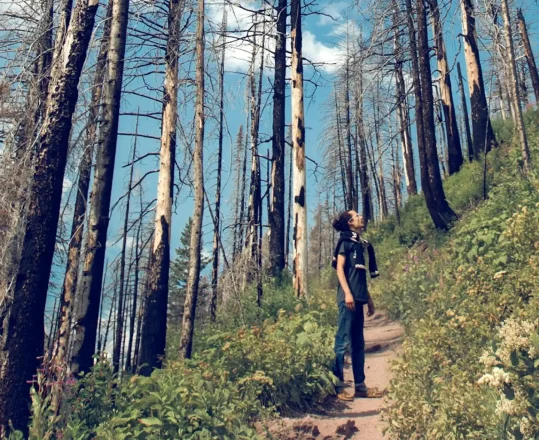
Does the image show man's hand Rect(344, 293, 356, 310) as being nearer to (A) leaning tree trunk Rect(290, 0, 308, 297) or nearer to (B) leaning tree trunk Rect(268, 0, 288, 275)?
→ (A) leaning tree trunk Rect(290, 0, 308, 297)

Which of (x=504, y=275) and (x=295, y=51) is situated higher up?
(x=295, y=51)

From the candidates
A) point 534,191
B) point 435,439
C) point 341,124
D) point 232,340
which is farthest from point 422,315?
point 341,124

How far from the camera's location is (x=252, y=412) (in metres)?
5.24

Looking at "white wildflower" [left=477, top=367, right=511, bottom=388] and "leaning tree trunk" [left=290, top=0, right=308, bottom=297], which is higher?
"leaning tree trunk" [left=290, top=0, right=308, bottom=297]

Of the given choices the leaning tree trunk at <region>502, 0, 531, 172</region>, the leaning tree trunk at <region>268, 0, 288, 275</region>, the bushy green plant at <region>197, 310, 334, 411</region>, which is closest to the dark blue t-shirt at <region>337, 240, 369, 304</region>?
the bushy green plant at <region>197, 310, 334, 411</region>

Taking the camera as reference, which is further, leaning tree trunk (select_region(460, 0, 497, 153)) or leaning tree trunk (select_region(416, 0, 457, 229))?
leaning tree trunk (select_region(460, 0, 497, 153))

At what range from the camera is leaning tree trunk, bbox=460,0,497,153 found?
1439cm

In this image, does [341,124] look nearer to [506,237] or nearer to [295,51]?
[295,51]

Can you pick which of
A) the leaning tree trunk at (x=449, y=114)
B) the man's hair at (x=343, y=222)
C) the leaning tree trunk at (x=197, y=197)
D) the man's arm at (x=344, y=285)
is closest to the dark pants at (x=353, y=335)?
the man's arm at (x=344, y=285)

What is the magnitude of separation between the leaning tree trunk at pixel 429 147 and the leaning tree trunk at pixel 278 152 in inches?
138

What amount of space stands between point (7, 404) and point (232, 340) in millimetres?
2593

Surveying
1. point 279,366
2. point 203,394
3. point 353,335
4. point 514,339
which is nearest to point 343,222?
point 353,335

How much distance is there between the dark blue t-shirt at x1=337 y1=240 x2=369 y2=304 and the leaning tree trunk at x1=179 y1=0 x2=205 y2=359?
265 centimetres

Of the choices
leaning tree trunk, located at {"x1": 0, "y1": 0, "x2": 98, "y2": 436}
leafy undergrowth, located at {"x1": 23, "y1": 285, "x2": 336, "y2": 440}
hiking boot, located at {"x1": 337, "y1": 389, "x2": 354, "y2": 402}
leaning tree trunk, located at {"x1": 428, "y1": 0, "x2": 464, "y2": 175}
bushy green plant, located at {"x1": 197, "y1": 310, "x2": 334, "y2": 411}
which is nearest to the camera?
leafy undergrowth, located at {"x1": 23, "y1": 285, "x2": 336, "y2": 440}
